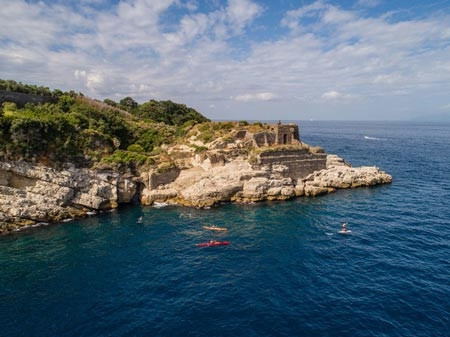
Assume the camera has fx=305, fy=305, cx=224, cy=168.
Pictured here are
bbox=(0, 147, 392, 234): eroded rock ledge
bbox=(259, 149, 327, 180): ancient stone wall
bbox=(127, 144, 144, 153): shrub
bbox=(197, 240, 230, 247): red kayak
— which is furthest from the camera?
bbox=(127, 144, 144, 153): shrub

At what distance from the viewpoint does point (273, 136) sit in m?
56.5

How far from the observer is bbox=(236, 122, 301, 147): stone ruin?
55.3m

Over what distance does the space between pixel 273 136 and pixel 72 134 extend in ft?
112

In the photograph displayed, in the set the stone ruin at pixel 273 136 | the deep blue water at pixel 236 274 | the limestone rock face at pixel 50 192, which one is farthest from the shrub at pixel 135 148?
the stone ruin at pixel 273 136

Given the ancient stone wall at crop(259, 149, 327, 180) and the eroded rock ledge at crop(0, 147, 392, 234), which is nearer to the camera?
the eroded rock ledge at crop(0, 147, 392, 234)

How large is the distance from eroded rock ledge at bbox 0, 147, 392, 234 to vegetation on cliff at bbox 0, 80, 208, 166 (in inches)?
94.0

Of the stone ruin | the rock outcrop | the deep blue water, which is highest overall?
the stone ruin

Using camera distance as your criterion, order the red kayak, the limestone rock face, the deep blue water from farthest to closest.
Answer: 1. the limestone rock face
2. the red kayak
3. the deep blue water

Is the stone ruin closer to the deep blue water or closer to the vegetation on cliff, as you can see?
the deep blue water

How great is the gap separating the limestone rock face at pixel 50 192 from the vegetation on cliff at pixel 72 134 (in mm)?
2135

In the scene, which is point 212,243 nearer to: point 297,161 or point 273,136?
point 297,161

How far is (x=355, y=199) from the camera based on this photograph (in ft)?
158

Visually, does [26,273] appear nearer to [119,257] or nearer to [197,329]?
[119,257]

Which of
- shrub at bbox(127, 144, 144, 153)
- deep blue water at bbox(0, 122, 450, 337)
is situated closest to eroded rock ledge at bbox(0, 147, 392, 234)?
deep blue water at bbox(0, 122, 450, 337)
